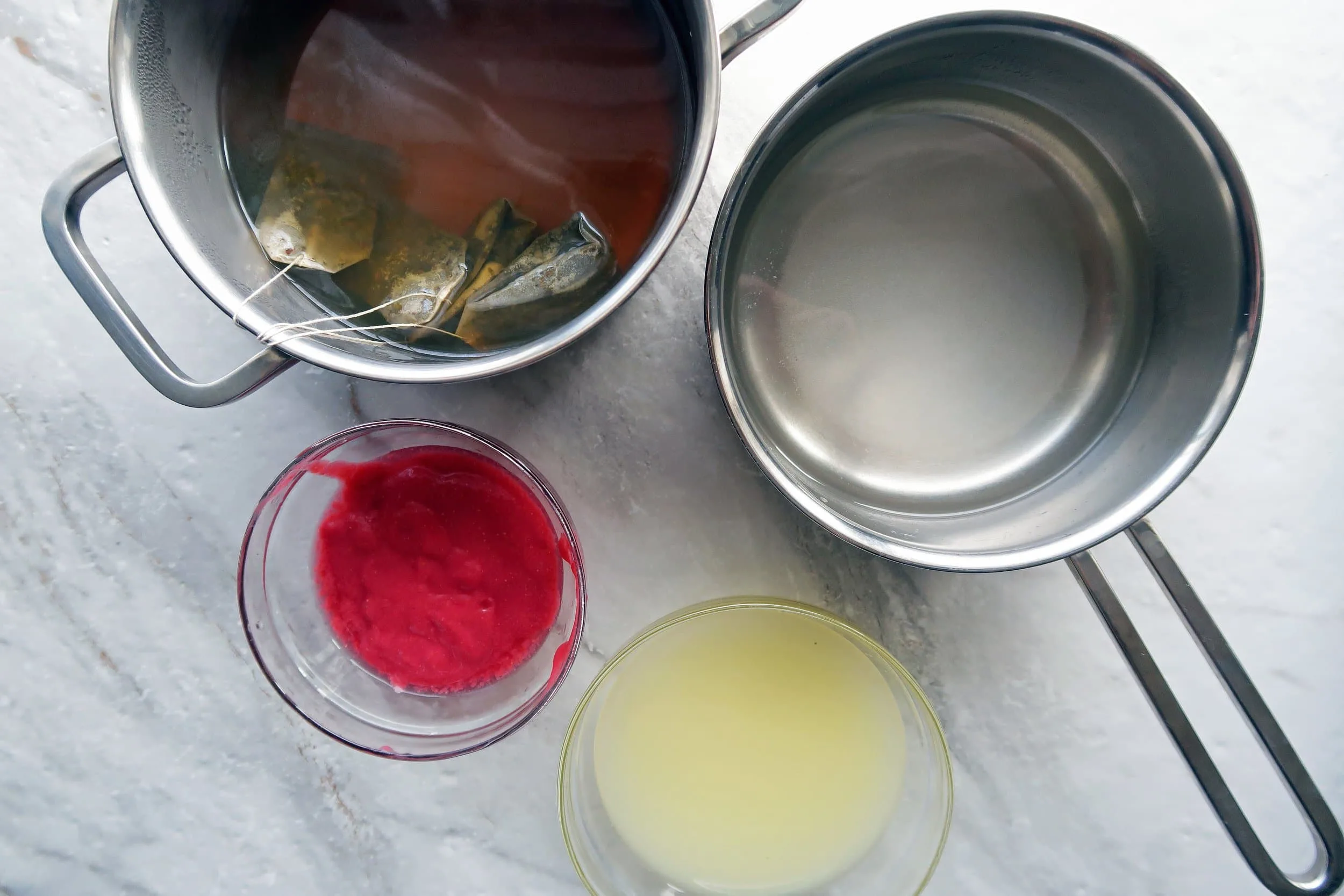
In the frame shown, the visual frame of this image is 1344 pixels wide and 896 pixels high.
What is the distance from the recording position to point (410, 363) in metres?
0.80

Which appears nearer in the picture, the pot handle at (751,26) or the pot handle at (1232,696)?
the pot handle at (751,26)

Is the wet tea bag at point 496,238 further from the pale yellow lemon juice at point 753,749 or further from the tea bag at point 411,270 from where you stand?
the pale yellow lemon juice at point 753,749

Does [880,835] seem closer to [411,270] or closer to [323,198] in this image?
[411,270]

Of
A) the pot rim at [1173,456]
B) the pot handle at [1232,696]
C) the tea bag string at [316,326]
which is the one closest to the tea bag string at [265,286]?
the tea bag string at [316,326]

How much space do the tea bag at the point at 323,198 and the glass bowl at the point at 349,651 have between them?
0.65ft

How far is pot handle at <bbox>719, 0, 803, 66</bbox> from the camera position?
28.6 inches

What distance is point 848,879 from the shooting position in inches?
39.7

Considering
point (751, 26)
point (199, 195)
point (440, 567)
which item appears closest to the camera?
point (751, 26)

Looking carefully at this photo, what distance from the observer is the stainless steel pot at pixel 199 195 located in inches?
29.0

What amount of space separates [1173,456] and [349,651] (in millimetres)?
965

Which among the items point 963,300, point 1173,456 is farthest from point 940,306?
point 1173,456

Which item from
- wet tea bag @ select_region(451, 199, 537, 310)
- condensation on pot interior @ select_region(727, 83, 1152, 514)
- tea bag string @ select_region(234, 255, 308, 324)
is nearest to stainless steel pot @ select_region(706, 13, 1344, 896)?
condensation on pot interior @ select_region(727, 83, 1152, 514)

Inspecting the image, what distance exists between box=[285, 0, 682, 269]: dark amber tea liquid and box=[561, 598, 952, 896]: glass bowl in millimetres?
459

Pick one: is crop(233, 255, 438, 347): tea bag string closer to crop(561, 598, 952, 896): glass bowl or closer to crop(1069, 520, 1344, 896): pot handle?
crop(561, 598, 952, 896): glass bowl
